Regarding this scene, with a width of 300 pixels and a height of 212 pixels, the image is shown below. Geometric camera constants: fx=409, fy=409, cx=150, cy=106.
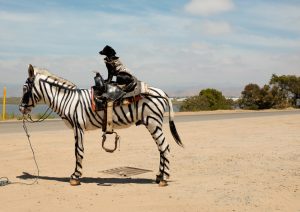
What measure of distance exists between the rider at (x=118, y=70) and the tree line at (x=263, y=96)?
35.6 metres

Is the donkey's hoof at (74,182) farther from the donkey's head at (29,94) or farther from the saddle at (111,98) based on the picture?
the donkey's head at (29,94)

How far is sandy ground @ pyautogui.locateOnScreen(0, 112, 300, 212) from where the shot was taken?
7297 mm

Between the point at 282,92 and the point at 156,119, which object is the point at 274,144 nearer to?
the point at 156,119

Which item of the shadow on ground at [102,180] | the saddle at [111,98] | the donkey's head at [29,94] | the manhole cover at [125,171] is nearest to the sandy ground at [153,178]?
the shadow on ground at [102,180]

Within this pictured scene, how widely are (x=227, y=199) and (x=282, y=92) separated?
44.6 meters

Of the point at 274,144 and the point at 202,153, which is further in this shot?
the point at 274,144

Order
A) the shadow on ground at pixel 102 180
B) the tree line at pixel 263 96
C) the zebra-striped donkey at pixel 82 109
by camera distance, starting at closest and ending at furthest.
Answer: the zebra-striped donkey at pixel 82 109 < the shadow on ground at pixel 102 180 < the tree line at pixel 263 96

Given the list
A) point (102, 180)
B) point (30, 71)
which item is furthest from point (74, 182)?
point (30, 71)

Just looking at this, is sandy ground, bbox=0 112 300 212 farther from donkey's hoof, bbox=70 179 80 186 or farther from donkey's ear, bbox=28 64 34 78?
donkey's ear, bbox=28 64 34 78

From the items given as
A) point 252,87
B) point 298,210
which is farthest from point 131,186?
point 252,87

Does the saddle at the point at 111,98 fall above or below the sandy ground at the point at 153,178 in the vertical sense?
above

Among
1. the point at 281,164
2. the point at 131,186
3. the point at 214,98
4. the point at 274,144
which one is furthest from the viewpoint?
the point at 214,98

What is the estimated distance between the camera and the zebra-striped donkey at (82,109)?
884 cm

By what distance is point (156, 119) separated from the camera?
884 centimetres
